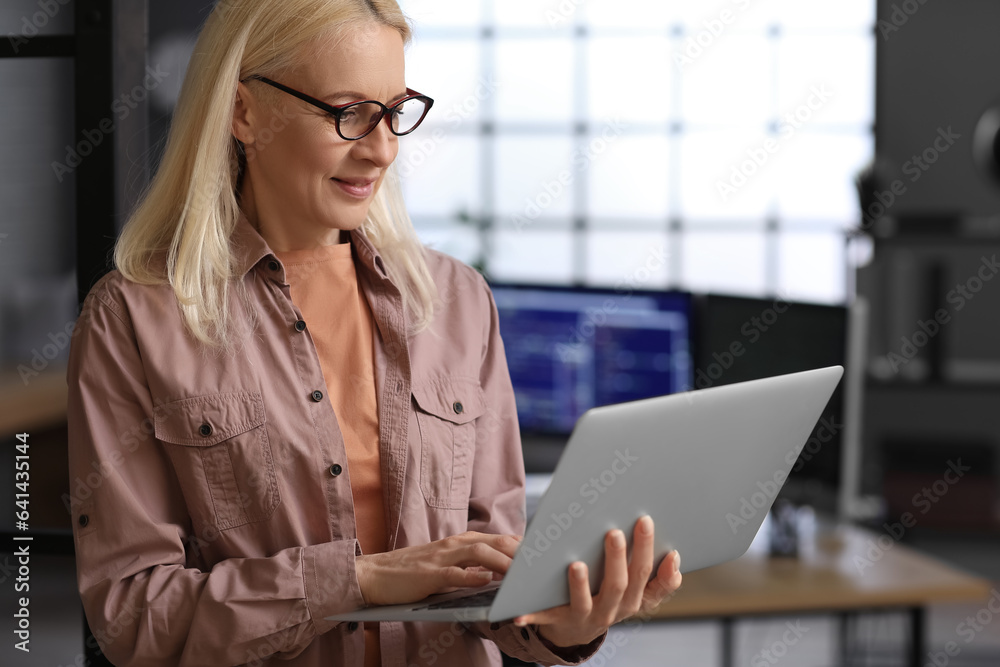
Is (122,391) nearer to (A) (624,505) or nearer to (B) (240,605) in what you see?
(B) (240,605)

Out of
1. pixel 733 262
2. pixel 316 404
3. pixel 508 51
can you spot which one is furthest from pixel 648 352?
pixel 508 51

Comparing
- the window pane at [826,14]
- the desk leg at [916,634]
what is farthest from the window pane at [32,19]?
the window pane at [826,14]

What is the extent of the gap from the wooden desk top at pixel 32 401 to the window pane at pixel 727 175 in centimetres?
405

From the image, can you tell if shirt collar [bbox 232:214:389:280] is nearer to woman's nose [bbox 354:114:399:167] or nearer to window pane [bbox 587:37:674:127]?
woman's nose [bbox 354:114:399:167]

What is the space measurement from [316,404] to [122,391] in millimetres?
228

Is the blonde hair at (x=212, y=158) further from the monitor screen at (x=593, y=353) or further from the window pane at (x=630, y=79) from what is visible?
the window pane at (x=630, y=79)

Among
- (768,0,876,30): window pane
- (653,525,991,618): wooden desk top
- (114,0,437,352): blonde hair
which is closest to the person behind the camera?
(114,0,437,352): blonde hair

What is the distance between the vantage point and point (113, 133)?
1309mm

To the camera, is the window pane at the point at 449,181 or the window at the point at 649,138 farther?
the window pane at the point at 449,181

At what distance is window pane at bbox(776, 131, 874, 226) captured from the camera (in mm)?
4887

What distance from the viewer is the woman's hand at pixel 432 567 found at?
3.44 feet

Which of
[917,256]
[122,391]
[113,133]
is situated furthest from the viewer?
[917,256]

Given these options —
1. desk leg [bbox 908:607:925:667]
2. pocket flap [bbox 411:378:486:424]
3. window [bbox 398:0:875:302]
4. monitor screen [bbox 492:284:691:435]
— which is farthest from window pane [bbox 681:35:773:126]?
pocket flap [bbox 411:378:486:424]

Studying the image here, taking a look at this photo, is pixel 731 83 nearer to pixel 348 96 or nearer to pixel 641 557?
pixel 348 96
